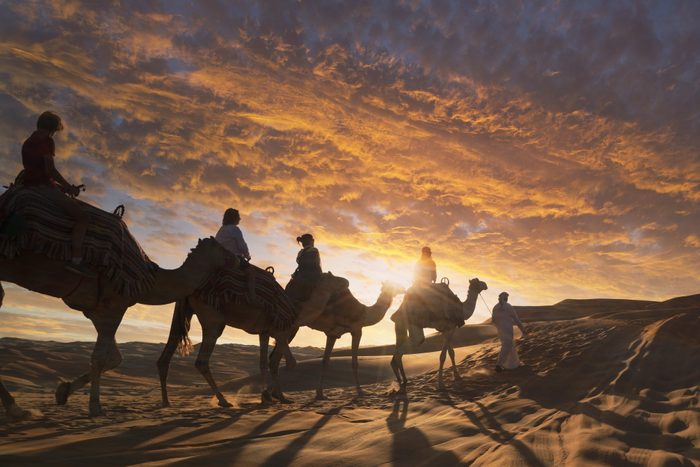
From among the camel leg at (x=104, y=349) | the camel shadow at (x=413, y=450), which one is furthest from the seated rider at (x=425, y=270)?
the camel leg at (x=104, y=349)

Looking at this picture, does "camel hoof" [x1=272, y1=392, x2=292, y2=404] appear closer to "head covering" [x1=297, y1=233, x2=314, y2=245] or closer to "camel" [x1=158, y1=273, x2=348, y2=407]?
"camel" [x1=158, y1=273, x2=348, y2=407]

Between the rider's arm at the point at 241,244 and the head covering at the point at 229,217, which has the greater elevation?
the head covering at the point at 229,217

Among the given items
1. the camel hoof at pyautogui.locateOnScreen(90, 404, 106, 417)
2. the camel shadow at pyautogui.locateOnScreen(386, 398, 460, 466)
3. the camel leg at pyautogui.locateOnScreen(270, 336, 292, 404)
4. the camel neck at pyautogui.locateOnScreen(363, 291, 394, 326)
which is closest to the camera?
the camel shadow at pyautogui.locateOnScreen(386, 398, 460, 466)

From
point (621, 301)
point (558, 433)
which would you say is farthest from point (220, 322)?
point (621, 301)

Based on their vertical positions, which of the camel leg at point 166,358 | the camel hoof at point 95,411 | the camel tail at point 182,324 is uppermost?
the camel tail at point 182,324

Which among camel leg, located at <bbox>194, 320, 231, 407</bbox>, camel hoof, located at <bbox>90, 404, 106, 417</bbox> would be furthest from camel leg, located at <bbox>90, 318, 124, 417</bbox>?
camel leg, located at <bbox>194, 320, 231, 407</bbox>

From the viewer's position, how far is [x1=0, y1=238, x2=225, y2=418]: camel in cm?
657

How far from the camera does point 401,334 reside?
41.3 feet

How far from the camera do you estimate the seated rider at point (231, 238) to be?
10.1 metres

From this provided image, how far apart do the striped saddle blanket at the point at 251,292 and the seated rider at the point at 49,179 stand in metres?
2.58

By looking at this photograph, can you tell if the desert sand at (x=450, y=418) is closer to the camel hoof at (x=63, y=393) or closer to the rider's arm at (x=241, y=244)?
the camel hoof at (x=63, y=393)

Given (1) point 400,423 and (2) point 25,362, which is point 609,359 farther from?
(2) point 25,362

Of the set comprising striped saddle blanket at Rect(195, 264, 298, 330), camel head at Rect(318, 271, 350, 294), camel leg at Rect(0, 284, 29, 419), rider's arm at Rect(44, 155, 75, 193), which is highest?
rider's arm at Rect(44, 155, 75, 193)

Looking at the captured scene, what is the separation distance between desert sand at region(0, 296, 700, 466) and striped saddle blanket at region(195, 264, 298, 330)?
176 cm
